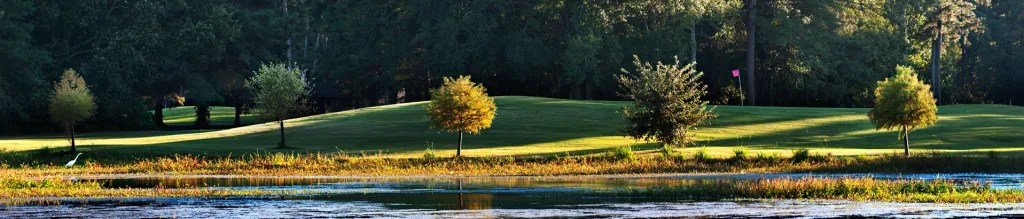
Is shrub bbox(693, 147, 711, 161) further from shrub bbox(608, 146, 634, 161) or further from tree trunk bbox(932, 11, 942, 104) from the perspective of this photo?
tree trunk bbox(932, 11, 942, 104)

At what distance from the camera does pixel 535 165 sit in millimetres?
58094

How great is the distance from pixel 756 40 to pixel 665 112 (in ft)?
149

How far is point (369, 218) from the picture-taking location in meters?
35.7

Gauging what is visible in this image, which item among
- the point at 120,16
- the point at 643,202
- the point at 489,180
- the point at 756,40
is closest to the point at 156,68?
the point at 120,16

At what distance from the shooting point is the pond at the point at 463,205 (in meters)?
36.9

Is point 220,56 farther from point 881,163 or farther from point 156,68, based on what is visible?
point 881,163

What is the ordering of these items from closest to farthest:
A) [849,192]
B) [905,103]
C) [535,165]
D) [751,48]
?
[849,192] → [535,165] → [905,103] → [751,48]

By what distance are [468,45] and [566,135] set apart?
90.9ft

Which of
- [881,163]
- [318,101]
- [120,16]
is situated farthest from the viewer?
[318,101]

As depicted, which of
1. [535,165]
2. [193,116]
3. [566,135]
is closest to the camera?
[535,165]

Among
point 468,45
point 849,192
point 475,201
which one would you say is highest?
point 468,45

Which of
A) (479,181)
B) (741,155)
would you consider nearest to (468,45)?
(741,155)

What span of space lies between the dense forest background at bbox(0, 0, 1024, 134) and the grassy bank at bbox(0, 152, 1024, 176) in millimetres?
38369

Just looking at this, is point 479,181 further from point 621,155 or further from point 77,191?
point 77,191
